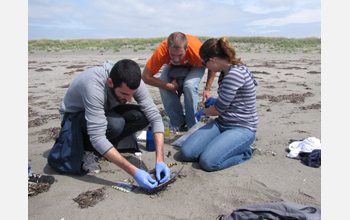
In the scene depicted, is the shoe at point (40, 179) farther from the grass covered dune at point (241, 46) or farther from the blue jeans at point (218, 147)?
the grass covered dune at point (241, 46)

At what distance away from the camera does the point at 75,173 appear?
2.92 meters

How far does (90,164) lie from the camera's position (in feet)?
9.84

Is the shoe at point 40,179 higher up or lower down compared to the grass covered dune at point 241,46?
lower down

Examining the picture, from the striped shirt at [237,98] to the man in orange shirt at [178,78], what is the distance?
814mm

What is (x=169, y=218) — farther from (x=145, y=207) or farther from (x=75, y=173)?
(x=75, y=173)

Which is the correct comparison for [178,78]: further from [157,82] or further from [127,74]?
[127,74]

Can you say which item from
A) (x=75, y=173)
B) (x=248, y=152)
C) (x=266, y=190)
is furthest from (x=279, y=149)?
(x=75, y=173)

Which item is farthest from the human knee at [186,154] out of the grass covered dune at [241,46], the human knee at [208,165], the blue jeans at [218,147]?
the grass covered dune at [241,46]

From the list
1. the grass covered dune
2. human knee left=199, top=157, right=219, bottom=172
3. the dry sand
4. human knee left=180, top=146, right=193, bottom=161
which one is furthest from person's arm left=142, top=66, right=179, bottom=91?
the grass covered dune

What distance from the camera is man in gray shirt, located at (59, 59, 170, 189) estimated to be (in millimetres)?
2463

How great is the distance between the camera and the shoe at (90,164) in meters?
2.97

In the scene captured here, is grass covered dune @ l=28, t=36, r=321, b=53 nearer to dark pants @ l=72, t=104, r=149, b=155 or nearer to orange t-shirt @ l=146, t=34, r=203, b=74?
orange t-shirt @ l=146, t=34, r=203, b=74

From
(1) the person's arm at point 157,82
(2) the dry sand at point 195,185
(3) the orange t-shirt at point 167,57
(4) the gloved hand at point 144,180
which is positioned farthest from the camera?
(1) the person's arm at point 157,82

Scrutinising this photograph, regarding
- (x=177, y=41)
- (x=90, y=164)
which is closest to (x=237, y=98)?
(x=177, y=41)
